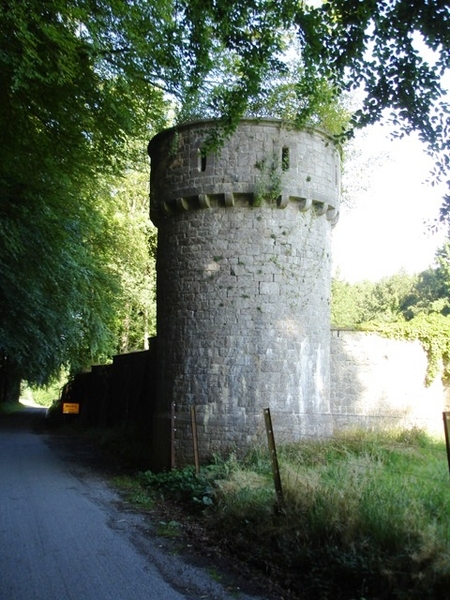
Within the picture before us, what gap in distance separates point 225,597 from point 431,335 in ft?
34.1

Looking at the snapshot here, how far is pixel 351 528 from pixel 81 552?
3.03 metres

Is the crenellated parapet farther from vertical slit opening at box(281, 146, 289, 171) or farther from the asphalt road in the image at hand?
the asphalt road

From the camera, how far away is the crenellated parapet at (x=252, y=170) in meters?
11.6

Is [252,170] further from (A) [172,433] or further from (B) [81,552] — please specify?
(B) [81,552]

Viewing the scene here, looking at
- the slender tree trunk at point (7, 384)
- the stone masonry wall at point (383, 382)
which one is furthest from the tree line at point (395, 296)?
the stone masonry wall at point (383, 382)

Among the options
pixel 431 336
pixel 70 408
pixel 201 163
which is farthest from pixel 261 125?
pixel 70 408

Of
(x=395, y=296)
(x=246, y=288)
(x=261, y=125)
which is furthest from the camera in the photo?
(x=395, y=296)

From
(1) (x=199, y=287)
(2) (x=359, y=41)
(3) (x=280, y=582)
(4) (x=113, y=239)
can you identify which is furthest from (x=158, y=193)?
(4) (x=113, y=239)

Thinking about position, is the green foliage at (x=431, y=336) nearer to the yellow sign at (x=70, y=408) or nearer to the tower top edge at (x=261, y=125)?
the tower top edge at (x=261, y=125)

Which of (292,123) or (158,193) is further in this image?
(158,193)

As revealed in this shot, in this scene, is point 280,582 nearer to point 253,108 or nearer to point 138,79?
point 138,79

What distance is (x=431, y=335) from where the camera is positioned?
48.8 ft

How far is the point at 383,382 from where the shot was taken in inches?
561

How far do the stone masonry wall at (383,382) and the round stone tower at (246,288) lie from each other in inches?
71.8
